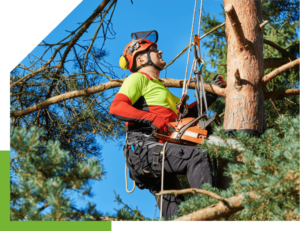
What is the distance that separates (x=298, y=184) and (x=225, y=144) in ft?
1.79

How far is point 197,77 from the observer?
2.83 metres

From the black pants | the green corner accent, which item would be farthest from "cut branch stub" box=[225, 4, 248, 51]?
the green corner accent

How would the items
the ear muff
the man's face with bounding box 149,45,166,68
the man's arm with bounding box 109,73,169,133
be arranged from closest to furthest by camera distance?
1. the man's arm with bounding box 109,73,169,133
2. the man's face with bounding box 149,45,166,68
3. the ear muff

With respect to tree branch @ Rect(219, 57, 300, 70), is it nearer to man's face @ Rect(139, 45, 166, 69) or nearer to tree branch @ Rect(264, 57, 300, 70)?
tree branch @ Rect(264, 57, 300, 70)

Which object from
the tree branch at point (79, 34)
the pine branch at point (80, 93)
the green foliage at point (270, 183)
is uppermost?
the tree branch at point (79, 34)

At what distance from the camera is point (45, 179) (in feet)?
6.03

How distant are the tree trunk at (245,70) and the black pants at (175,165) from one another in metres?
0.39

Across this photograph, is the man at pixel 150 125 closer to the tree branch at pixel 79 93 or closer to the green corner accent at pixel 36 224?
the tree branch at pixel 79 93

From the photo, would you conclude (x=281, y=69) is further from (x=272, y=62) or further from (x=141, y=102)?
(x=141, y=102)

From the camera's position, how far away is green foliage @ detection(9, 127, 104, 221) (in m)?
1.76

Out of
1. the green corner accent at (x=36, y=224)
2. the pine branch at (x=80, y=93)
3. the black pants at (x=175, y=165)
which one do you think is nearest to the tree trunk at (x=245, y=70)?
the black pants at (x=175, y=165)

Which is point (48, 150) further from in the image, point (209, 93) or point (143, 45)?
point (209, 93)

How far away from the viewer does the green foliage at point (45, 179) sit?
1.76 m

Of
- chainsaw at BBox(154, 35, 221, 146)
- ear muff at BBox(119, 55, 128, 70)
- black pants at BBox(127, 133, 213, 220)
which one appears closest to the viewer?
black pants at BBox(127, 133, 213, 220)
